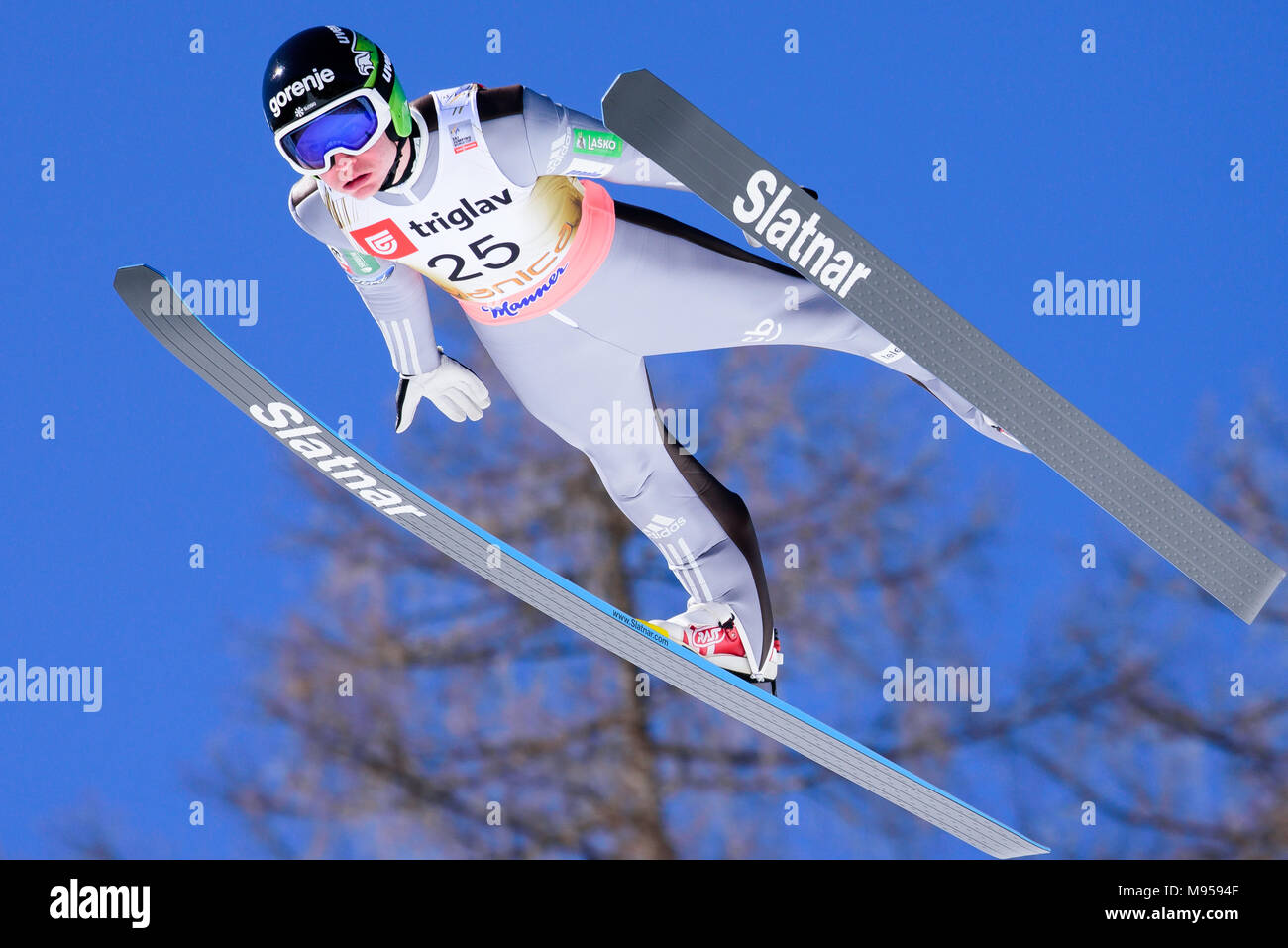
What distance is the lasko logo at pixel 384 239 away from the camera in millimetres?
3508

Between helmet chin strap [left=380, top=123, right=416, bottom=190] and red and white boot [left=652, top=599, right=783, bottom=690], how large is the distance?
4.57ft

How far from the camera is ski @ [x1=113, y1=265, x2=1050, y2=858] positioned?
12.0 feet

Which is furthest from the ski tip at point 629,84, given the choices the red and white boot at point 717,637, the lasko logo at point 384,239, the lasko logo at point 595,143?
the red and white boot at point 717,637

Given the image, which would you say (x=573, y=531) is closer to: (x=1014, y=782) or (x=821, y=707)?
(x=821, y=707)

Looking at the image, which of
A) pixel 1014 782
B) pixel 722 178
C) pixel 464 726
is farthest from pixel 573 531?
pixel 722 178

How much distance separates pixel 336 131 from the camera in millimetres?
3273

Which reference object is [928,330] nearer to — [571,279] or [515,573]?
[571,279]

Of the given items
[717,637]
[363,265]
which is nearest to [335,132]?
[363,265]

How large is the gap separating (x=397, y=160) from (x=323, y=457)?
86cm

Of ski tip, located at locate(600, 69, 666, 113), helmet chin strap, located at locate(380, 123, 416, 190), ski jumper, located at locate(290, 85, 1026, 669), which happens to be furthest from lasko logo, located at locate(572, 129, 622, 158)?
ski tip, located at locate(600, 69, 666, 113)

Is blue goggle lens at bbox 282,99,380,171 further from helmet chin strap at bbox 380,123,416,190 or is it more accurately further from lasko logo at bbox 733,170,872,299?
lasko logo at bbox 733,170,872,299

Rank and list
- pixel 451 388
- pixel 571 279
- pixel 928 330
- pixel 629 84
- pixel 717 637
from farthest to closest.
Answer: pixel 717 637 → pixel 451 388 → pixel 571 279 → pixel 928 330 → pixel 629 84

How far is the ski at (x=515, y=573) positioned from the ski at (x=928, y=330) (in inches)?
41.6

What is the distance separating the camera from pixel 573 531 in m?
7.04
